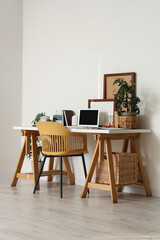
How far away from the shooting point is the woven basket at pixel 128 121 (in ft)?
13.5

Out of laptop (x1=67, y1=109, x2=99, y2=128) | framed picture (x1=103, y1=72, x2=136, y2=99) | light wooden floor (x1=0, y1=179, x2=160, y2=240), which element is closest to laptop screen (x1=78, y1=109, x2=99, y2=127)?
laptop (x1=67, y1=109, x2=99, y2=128)

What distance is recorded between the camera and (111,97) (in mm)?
4574

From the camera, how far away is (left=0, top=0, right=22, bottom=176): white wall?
18.3 feet

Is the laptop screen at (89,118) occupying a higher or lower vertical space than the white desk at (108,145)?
higher

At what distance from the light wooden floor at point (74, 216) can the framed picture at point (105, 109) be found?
761mm

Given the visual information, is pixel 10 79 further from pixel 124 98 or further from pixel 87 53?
pixel 124 98

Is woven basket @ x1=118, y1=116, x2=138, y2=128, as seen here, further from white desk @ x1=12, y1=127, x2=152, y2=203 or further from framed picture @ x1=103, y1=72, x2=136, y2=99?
framed picture @ x1=103, y1=72, x2=136, y2=99

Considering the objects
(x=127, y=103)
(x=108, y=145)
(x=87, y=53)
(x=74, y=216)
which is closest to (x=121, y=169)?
(x=108, y=145)

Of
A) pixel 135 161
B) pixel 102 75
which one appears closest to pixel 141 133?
pixel 135 161

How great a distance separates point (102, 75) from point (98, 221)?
→ 2.01 meters

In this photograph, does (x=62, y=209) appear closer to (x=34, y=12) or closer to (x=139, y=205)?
(x=139, y=205)

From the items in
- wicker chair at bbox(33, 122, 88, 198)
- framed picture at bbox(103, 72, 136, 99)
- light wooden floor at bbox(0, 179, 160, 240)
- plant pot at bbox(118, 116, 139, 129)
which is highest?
framed picture at bbox(103, 72, 136, 99)

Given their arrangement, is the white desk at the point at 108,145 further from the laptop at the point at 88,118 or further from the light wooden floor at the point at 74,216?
the laptop at the point at 88,118

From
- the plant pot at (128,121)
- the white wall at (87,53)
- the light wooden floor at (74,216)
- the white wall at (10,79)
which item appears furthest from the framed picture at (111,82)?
the white wall at (10,79)
